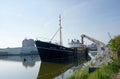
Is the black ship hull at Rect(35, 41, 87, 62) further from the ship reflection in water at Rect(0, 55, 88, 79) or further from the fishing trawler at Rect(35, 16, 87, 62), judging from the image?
the ship reflection in water at Rect(0, 55, 88, 79)

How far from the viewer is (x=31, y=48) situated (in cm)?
14312

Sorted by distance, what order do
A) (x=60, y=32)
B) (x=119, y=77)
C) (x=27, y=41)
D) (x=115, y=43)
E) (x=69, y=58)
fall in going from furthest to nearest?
1. (x=27, y=41)
2. (x=60, y=32)
3. (x=69, y=58)
4. (x=115, y=43)
5. (x=119, y=77)

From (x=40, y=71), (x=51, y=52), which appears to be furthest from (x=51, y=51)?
(x=40, y=71)

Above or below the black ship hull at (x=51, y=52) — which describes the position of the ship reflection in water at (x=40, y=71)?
below

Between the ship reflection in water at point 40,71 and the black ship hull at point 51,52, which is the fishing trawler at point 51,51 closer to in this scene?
the black ship hull at point 51,52

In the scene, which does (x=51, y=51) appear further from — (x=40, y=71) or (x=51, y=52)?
(x=40, y=71)

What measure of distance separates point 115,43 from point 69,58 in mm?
32030

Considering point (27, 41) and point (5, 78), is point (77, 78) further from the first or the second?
point (27, 41)

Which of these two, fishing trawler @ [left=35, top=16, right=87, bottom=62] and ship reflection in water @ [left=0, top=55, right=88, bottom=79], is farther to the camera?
fishing trawler @ [left=35, top=16, right=87, bottom=62]

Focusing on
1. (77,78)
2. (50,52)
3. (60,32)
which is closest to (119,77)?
(77,78)

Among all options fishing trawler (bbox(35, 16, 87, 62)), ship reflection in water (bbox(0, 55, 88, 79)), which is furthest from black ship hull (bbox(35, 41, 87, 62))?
ship reflection in water (bbox(0, 55, 88, 79))

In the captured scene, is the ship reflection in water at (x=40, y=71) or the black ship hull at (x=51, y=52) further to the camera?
the black ship hull at (x=51, y=52)

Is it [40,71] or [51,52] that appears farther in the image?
[51,52]

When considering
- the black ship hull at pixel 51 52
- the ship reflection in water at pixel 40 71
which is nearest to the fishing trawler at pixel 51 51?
the black ship hull at pixel 51 52
